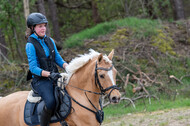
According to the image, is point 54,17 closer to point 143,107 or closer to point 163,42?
point 163,42

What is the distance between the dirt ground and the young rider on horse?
11.0ft

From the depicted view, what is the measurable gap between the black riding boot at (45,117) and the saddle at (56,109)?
0.35 ft

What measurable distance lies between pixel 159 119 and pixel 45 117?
12.8 feet

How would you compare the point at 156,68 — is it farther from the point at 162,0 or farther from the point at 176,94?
the point at 162,0

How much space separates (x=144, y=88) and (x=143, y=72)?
1522 millimetres

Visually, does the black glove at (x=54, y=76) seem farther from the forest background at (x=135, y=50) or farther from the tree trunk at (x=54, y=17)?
the tree trunk at (x=54, y=17)

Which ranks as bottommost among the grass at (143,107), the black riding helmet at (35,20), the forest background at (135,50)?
the grass at (143,107)

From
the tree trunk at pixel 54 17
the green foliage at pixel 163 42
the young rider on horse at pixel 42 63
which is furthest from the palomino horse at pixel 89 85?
the tree trunk at pixel 54 17

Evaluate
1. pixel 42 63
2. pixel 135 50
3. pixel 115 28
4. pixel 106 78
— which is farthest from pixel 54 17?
pixel 106 78

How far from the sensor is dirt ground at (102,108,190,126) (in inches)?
247

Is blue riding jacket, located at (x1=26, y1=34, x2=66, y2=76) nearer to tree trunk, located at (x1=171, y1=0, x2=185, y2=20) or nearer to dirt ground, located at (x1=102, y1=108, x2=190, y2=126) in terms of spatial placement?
dirt ground, located at (x1=102, y1=108, x2=190, y2=126)

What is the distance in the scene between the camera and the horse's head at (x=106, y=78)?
3590mm

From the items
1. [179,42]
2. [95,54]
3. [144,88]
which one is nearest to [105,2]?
[179,42]

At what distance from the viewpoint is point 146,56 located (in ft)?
38.5
